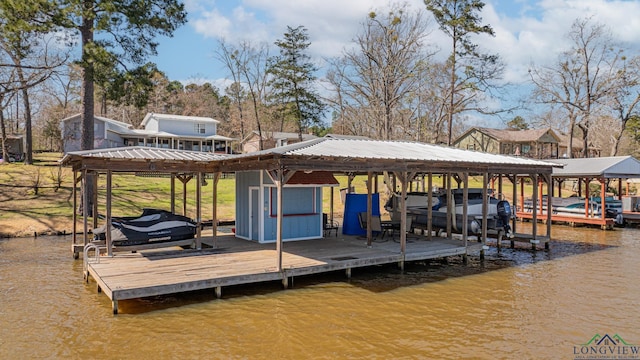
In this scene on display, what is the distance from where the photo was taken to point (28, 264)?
11969 mm

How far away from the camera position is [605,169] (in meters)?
20.0

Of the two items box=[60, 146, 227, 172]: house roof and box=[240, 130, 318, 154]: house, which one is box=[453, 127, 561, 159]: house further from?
box=[60, 146, 227, 172]: house roof

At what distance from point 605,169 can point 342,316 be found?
57.6 feet

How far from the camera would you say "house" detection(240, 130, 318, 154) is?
Result: 4229cm

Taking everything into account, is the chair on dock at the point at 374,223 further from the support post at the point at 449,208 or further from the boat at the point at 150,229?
the boat at the point at 150,229

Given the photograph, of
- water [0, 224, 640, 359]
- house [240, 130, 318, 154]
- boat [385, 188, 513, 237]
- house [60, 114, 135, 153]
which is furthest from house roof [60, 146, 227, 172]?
house [240, 130, 318, 154]

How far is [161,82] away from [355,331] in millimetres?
53766

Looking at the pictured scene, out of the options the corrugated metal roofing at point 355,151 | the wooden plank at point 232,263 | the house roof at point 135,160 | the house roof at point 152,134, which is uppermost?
the house roof at point 152,134

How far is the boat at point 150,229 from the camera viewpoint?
10984 millimetres

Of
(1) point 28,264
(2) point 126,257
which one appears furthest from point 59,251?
(2) point 126,257

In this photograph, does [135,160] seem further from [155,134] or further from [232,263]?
[155,134]
